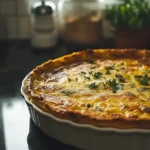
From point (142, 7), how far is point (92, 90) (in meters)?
0.61

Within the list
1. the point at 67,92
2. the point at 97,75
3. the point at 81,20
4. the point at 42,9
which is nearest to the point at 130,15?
the point at 81,20

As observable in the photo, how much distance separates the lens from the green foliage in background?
1.72 meters

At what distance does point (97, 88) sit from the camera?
4.13ft

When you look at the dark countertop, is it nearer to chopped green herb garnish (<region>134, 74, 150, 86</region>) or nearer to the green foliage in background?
the green foliage in background

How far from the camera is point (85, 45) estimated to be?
5.97ft

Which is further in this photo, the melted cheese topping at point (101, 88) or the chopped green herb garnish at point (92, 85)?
the chopped green herb garnish at point (92, 85)

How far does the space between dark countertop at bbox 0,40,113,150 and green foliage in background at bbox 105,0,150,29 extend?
0.64ft

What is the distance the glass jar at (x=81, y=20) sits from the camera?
5.90 ft

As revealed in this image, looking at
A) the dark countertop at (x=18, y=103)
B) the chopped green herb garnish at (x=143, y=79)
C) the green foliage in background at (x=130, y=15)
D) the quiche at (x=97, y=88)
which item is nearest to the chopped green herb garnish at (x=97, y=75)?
the quiche at (x=97, y=88)

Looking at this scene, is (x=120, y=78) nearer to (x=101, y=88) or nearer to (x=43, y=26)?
(x=101, y=88)

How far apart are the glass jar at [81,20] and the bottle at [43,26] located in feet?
0.17

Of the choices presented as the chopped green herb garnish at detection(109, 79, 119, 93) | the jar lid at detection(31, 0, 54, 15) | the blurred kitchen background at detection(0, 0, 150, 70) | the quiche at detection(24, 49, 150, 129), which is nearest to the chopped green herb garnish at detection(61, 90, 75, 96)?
the quiche at detection(24, 49, 150, 129)

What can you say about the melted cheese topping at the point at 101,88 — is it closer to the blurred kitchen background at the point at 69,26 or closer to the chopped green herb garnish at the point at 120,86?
the chopped green herb garnish at the point at 120,86

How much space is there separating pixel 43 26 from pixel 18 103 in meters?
0.56
